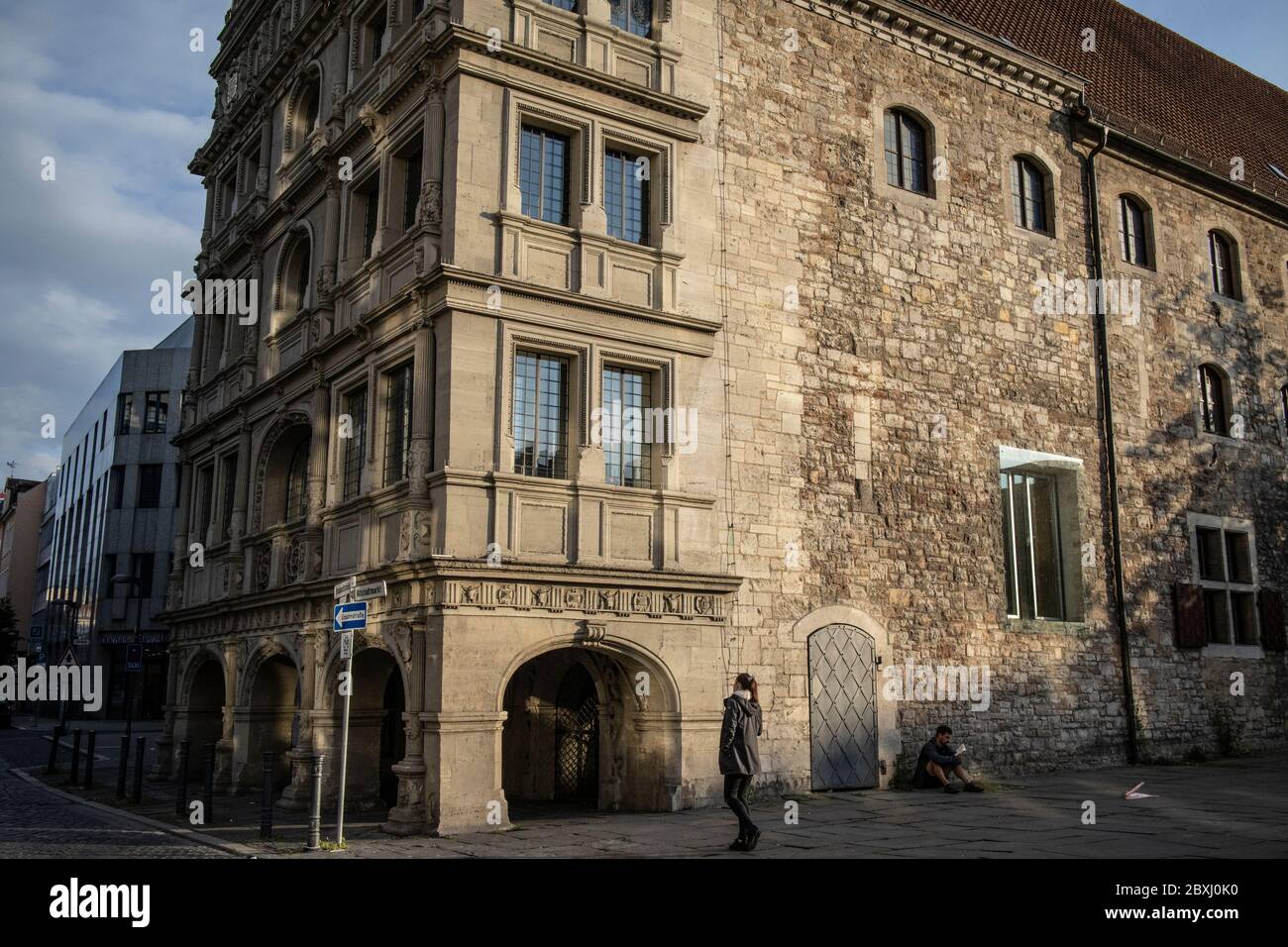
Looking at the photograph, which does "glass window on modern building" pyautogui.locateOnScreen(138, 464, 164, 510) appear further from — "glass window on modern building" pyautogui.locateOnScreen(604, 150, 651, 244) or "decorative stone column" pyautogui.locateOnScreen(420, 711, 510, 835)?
"decorative stone column" pyautogui.locateOnScreen(420, 711, 510, 835)

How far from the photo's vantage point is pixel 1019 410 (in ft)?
64.7

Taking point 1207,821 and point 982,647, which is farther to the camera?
point 982,647

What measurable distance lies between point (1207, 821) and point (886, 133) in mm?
11671

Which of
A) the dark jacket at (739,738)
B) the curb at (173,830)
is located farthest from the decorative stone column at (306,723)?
the dark jacket at (739,738)

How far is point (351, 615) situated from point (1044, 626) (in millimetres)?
12295

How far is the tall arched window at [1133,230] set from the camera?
2234 cm

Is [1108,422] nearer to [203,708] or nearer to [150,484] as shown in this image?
[203,708]

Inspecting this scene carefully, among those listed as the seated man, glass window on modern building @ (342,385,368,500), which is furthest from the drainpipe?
glass window on modern building @ (342,385,368,500)

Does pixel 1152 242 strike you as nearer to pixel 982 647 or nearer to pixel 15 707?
pixel 982 647

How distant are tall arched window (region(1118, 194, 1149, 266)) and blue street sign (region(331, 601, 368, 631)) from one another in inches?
666

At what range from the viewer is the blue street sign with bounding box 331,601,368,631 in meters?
11.8

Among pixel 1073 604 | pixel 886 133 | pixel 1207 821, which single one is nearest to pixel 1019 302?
pixel 886 133

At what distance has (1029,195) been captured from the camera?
69.0 feet

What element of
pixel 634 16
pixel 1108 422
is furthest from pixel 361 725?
pixel 1108 422
